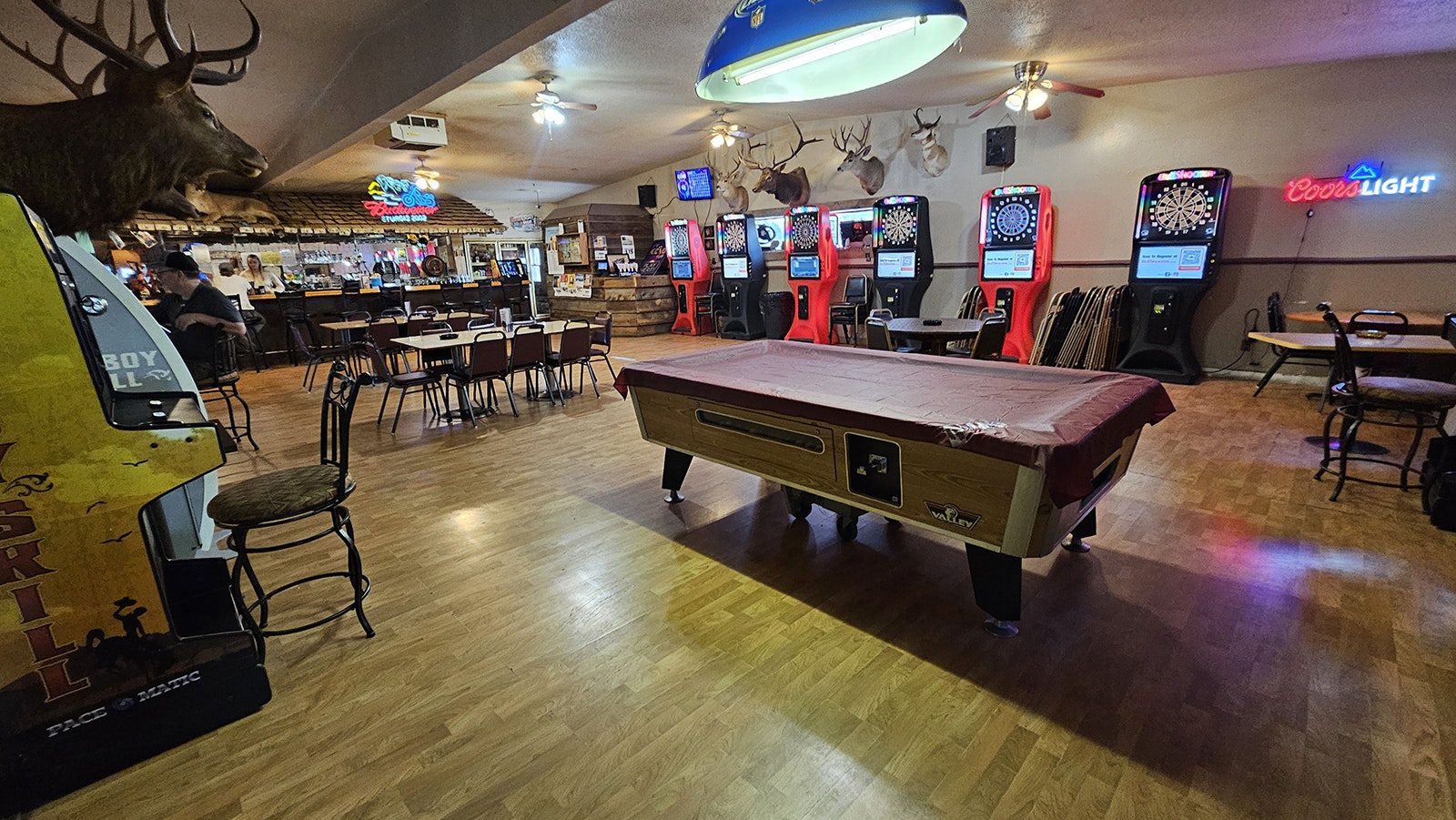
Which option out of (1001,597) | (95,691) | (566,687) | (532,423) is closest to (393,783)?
(566,687)

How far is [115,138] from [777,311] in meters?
7.89

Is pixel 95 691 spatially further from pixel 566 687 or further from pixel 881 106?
pixel 881 106

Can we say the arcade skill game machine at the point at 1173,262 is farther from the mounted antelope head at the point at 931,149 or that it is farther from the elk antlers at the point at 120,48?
the elk antlers at the point at 120,48

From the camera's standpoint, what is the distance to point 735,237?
9344 mm

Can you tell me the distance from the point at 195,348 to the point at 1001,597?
18.0ft

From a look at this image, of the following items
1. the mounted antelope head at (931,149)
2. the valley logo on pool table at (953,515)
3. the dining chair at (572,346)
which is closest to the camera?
the valley logo on pool table at (953,515)

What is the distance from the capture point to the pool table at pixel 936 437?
181 centimetres

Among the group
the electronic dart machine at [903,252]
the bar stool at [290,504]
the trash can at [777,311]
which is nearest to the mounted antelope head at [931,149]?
the electronic dart machine at [903,252]

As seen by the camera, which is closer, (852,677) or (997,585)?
(852,677)

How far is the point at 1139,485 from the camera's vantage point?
3.47 meters

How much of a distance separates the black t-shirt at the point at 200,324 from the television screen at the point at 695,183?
718 cm

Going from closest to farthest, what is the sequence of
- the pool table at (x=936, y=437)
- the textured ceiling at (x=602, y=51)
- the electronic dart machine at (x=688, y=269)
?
the pool table at (x=936, y=437)
the textured ceiling at (x=602, y=51)
the electronic dart machine at (x=688, y=269)

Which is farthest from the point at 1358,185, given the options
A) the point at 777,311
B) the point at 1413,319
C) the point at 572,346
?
the point at 572,346

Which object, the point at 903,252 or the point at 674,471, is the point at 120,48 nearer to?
the point at 674,471
